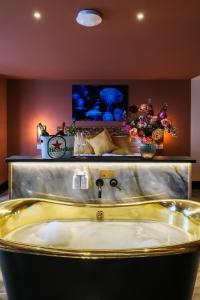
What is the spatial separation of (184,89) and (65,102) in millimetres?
2629

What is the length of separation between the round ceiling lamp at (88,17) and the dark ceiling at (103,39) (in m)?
0.05

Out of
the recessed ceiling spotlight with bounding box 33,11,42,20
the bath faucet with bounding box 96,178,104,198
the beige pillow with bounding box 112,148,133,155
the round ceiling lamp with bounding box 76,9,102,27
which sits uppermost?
the recessed ceiling spotlight with bounding box 33,11,42,20

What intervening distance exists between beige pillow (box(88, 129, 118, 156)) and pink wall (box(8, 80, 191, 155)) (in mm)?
659

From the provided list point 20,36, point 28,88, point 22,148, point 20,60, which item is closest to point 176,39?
point 20,36

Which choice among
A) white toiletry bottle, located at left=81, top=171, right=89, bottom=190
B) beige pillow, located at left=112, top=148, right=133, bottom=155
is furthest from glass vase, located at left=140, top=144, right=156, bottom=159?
beige pillow, located at left=112, top=148, right=133, bottom=155

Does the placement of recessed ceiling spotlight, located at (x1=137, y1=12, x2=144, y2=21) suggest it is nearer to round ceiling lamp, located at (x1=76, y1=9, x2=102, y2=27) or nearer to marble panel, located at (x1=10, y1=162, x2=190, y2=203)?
round ceiling lamp, located at (x1=76, y1=9, x2=102, y2=27)

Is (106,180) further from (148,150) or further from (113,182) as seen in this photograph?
(148,150)

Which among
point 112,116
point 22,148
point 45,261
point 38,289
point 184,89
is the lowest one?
point 38,289

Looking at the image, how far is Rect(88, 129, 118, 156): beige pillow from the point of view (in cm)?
543

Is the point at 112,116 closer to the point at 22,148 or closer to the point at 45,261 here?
the point at 22,148

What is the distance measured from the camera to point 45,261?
1294mm

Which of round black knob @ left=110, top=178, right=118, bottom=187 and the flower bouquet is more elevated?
the flower bouquet

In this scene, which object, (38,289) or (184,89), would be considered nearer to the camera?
(38,289)

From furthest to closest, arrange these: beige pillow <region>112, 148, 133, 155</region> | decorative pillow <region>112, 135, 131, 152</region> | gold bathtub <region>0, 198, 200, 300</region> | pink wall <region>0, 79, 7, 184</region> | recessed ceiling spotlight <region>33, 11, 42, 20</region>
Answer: pink wall <region>0, 79, 7, 184</region>, decorative pillow <region>112, 135, 131, 152</region>, beige pillow <region>112, 148, 133, 155</region>, recessed ceiling spotlight <region>33, 11, 42, 20</region>, gold bathtub <region>0, 198, 200, 300</region>
